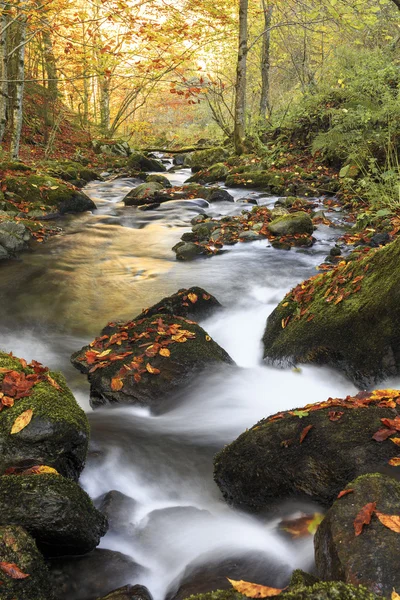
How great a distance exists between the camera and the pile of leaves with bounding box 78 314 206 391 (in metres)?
4.46

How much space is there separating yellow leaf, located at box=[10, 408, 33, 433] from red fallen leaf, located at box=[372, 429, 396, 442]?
2.16 m

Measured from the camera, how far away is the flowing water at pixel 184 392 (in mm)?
2953

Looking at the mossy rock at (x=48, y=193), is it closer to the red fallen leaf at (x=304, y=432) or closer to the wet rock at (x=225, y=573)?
the red fallen leaf at (x=304, y=432)

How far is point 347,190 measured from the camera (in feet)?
36.5

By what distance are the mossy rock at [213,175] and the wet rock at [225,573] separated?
13.8m

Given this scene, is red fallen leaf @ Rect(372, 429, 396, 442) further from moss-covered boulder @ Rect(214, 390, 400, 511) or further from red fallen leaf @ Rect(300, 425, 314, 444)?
red fallen leaf @ Rect(300, 425, 314, 444)

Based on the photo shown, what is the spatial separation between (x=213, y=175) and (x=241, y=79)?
132 inches

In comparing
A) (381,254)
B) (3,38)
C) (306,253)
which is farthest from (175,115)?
(381,254)

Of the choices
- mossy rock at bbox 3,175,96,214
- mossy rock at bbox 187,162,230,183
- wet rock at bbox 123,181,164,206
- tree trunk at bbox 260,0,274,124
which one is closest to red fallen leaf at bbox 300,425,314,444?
mossy rock at bbox 3,175,96,214

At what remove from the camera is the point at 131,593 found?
238 centimetres

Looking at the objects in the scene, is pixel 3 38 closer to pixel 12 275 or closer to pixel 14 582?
pixel 12 275

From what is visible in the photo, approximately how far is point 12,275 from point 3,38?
6.62m

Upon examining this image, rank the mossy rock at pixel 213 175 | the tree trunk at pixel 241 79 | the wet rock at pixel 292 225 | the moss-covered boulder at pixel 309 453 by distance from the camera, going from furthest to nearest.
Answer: the mossy rock at pixel 213 175 < the tree trunk at pixel 241 79 < the wet rock at pixel 292 225 < the moss-covered boulder at pixel 309 453

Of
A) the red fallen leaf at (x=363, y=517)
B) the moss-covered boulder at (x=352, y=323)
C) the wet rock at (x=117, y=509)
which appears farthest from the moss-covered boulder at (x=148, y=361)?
the red fallen leaf at (x=363, y=517)
